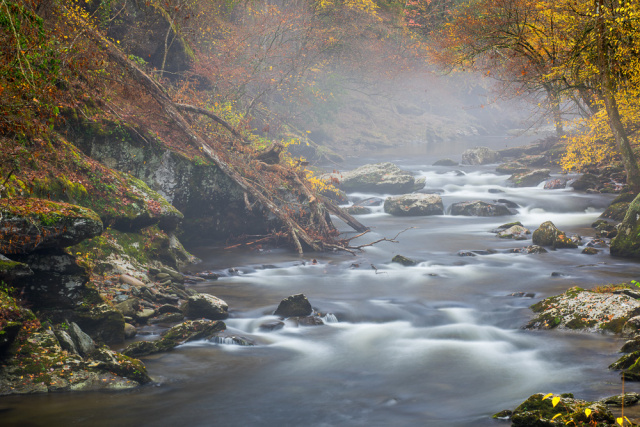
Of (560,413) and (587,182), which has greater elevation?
(587,182)

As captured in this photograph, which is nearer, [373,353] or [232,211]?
[373,353]

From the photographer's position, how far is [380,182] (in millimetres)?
24594

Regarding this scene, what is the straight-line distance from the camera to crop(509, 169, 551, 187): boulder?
23781mm

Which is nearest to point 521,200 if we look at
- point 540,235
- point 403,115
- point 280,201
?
point 540,235

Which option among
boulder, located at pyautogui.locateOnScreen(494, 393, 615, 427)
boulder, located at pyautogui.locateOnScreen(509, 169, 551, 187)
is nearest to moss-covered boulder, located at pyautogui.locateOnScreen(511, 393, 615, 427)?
boulder, located at pyautogui.locateOnScreen(494, 393, 615, 427)

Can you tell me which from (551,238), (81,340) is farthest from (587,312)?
(81,340)

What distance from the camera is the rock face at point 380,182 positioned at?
24.5m

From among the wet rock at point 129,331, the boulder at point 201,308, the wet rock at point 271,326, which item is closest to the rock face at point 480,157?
the wet rock at point 271,326

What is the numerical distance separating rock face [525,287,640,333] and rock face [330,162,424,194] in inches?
617

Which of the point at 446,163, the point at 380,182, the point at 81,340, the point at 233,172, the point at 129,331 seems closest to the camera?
the point at 81,340

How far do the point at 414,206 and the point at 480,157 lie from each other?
14.3m

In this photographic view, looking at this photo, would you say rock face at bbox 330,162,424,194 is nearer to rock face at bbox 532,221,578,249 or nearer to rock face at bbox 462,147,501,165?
rock face at bbox 462,147,501,165

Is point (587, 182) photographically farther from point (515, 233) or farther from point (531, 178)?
point (515, 233)

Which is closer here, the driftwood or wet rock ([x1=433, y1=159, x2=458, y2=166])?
the driftwood
